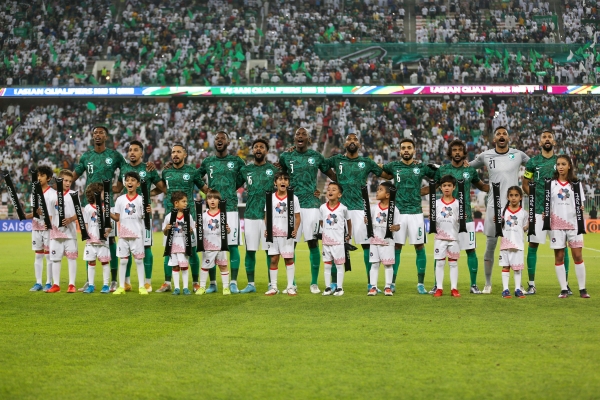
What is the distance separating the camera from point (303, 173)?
11102 millimetres

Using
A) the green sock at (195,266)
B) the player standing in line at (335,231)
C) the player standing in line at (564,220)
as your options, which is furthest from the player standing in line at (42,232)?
the player standing in line at (564,220)

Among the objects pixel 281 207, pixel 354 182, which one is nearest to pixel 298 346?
pixel 281 207

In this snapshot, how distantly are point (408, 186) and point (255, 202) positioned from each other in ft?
7.17

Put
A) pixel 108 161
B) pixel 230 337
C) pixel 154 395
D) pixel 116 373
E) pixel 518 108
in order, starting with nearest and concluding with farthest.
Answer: pixel 154 395 → pixel 116 373 → pixel 230 337 → pixel 108 161 → pixel 518 108

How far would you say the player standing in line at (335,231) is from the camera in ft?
34.9

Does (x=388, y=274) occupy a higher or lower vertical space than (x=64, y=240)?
lower

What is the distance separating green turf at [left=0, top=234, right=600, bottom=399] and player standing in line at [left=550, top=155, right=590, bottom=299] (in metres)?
0.46

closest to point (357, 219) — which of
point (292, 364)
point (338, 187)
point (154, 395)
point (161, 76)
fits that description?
point (338, 187)

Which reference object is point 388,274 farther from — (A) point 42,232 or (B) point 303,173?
(A) point 42,232

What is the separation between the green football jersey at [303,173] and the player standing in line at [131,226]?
6.87 ft

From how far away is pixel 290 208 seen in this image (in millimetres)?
10570

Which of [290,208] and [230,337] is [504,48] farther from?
[230,337]

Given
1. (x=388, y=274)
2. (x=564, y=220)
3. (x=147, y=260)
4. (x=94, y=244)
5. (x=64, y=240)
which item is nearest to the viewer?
(x=564, y=220)

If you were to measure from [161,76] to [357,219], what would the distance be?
30.5m
